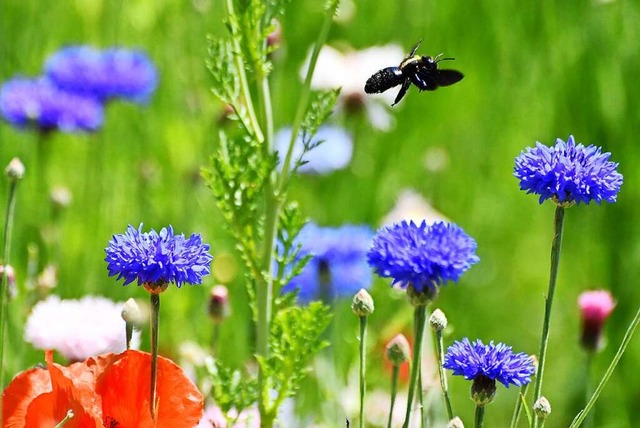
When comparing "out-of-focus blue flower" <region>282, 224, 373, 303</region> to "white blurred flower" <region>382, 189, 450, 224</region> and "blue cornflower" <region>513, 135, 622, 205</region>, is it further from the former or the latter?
"blue cornflower" <region>513, 135, 622, 205</region>

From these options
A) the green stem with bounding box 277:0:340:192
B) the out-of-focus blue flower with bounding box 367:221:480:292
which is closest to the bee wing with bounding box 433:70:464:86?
the green stem with bounding box 277:0:340:192

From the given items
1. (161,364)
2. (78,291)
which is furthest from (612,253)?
(161,364)

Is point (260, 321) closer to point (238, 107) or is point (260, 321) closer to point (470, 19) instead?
point (238, 107)

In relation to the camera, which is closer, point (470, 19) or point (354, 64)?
point (354, 64)

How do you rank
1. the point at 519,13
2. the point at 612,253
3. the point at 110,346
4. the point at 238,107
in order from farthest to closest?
the point at 519,13 → the point at 612,253 → the point at 110,346 → the point at 238,107

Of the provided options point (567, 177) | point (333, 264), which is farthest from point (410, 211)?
point (567, 177)

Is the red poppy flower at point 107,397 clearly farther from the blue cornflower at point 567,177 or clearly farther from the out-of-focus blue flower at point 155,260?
the blue cornflower at point 567,177
